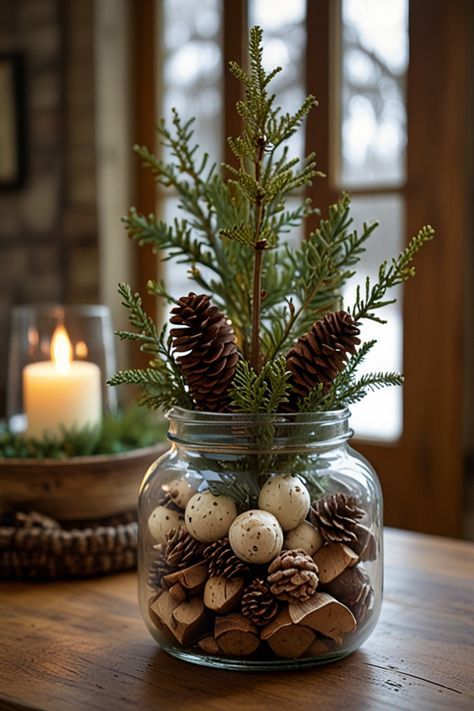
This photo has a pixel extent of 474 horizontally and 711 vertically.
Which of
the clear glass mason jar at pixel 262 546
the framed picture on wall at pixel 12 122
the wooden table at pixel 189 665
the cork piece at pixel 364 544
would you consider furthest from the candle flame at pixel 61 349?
the framed picture on wall at pixel 12 122

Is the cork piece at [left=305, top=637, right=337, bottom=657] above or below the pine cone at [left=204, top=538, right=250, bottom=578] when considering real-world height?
below

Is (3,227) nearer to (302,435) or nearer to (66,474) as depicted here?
(66,474)

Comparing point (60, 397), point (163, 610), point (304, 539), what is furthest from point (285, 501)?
point (60, 397)

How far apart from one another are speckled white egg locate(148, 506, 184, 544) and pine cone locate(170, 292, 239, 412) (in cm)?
9

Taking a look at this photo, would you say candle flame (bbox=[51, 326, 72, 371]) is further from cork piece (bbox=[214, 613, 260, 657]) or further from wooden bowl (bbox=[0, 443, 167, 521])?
cork piece (bbox=[214, 613, 260, 657])

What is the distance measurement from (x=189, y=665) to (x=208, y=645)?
3cm

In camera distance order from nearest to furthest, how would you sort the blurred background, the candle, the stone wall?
the candle
the blurred background
the stone wall

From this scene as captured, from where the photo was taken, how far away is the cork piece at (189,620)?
0.69 metres

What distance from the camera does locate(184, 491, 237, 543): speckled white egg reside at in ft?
2.24

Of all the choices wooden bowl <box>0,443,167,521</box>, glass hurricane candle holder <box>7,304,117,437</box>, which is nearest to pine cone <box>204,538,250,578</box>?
wooden bowl <box>0,443,167,521</box>

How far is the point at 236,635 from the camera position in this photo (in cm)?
68

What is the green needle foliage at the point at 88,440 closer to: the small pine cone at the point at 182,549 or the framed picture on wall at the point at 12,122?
the small pine cone at the point at 182,549

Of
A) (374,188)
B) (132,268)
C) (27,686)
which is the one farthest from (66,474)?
(132,268)

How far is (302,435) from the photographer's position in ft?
2.33
